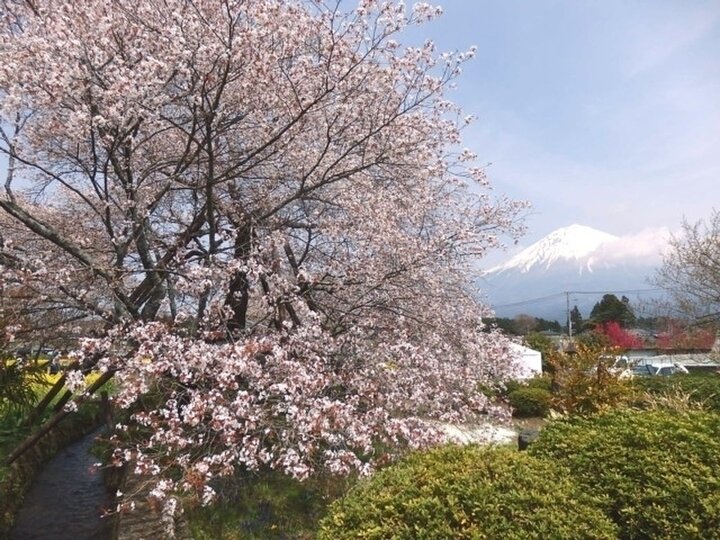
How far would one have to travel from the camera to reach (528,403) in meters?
16.5

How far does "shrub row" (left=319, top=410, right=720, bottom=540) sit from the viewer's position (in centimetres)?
324

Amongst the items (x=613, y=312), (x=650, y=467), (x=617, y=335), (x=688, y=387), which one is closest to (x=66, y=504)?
(x=650, y=467)

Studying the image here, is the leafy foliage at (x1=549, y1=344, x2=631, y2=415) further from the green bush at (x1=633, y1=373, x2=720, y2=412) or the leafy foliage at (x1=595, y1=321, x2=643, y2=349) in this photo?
the leafy foliage at (x1=595, y1=321, x2=643, y2=349)

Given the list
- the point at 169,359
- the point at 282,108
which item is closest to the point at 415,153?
the point at 282,108

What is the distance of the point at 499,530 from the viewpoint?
124 inches

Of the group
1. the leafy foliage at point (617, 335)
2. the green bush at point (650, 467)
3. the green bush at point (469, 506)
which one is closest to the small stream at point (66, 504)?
the green bush at point (469, 506)

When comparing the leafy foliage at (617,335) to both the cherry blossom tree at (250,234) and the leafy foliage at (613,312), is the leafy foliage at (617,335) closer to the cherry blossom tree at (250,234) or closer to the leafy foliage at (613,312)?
the leafy foliage at (613,312)

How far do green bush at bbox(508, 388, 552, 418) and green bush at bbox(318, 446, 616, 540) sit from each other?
13222mm

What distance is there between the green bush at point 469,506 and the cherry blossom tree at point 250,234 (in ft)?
4.21

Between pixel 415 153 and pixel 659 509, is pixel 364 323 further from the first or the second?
pixel 659 509

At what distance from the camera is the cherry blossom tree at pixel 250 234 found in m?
5.18

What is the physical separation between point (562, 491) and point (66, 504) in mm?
8213

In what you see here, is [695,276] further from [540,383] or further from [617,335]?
[617,335]

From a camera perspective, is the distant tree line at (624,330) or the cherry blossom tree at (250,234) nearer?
the cherry blossom tree at (250,234)
